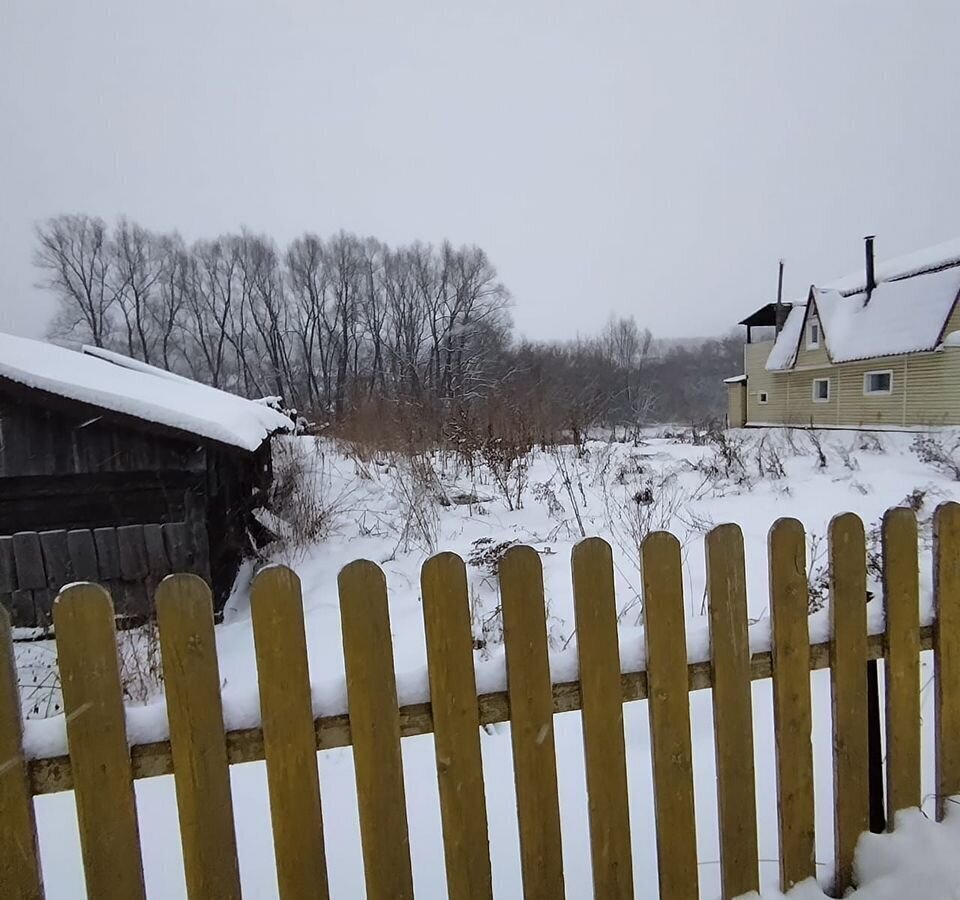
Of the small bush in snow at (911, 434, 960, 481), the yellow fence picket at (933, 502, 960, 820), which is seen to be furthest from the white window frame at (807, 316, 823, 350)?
the yellow fence picket at (933, 502, 960, 820)

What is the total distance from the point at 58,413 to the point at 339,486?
4948 millimetres

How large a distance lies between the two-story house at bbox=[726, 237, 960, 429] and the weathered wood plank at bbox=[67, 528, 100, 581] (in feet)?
64.4

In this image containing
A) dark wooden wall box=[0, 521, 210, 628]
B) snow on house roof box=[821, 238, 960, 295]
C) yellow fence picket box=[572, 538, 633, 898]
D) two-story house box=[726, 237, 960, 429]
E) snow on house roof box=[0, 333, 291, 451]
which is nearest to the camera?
yellow fence picket box=[572, 538, 633, 898]

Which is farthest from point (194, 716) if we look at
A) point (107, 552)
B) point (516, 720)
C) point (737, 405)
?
point (737, 405)

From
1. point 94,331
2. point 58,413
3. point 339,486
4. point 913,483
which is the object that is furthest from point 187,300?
point 913,483

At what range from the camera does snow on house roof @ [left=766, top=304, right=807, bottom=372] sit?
21562mm

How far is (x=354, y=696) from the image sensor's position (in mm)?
1283

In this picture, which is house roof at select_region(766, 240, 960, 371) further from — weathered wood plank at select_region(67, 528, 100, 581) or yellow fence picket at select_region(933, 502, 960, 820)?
weathered wood plank at select_region(67, 528, 100, 581)

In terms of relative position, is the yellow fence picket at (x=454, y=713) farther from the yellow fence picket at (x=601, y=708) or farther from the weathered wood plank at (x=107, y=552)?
the weathered wood plank at (x=107, y=552)

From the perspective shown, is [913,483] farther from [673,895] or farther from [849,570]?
[673,895]

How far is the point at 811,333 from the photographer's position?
68.3 ft

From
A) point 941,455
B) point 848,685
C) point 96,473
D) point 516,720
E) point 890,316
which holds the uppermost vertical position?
point 890,316

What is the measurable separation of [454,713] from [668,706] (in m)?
0.60

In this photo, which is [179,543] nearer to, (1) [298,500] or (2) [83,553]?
(2) [83,553]
